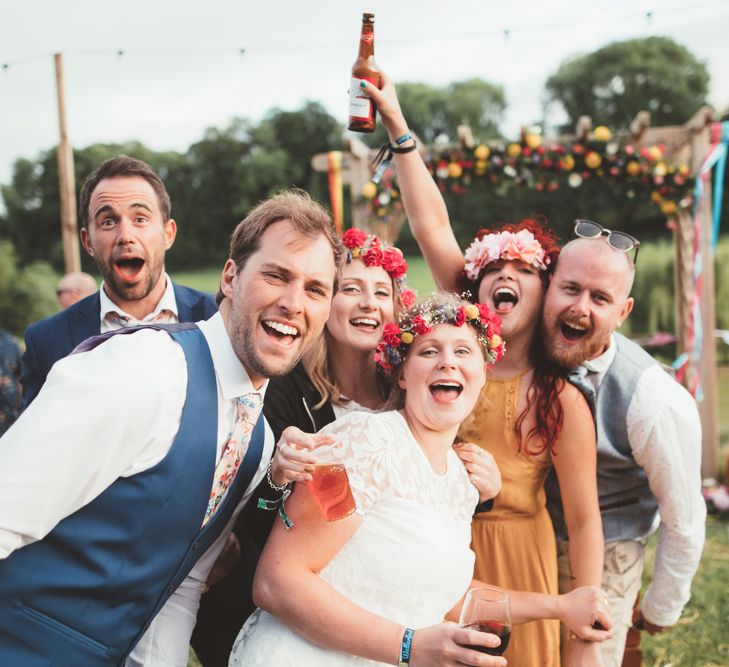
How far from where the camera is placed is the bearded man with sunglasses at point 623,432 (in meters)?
2.74

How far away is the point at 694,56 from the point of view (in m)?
32.6

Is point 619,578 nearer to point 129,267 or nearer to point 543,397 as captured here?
point 543,397

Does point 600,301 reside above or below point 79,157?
below

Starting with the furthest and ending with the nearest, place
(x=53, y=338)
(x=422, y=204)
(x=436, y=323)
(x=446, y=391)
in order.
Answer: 1. (x=422, y=204)
2. (x=53, y=338)
3. (x=436, y=323)
4. (x=446, y=391)

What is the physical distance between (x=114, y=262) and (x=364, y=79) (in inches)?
57.4

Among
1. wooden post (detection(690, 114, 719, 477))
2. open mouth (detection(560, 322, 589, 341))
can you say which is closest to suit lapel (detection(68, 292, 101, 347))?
open mouth (detection(560, 322, 589, 341))

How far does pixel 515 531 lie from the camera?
2.75 meters

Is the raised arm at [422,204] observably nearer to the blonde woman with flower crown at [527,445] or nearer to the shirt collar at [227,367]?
the blonde woman with flower crown at [527,445]

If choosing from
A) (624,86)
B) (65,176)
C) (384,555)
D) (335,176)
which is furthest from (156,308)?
(624,86)

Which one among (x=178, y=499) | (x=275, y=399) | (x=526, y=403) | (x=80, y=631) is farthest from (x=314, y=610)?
(x=526, y=403)

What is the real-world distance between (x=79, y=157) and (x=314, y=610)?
54.9 feet

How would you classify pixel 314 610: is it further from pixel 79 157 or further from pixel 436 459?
pixel 79 157

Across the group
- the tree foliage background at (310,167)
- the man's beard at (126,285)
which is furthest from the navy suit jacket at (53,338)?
the tree foliage background at (310,167)

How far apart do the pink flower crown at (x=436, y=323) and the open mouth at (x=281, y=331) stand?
0.52 m
